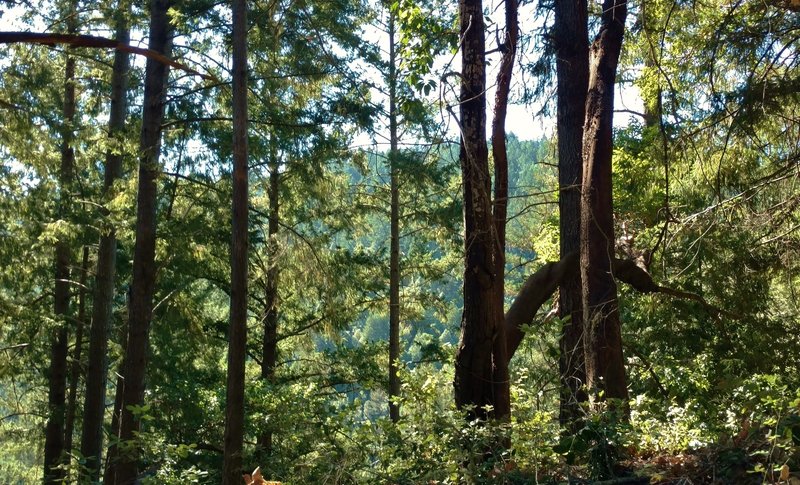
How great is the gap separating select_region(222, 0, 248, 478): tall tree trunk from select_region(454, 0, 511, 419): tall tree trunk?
247 cm

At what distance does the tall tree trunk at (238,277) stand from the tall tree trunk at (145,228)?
3.31 metres

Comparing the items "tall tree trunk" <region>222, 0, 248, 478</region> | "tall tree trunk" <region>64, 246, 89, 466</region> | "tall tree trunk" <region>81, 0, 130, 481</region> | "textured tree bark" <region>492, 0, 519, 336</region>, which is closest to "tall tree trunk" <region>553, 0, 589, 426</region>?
"textured tree bark" <region>492, 0, 519, 336</region>

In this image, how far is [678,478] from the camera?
4.57 m

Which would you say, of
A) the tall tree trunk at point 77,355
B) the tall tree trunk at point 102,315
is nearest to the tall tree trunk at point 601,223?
the tall tree trunk at point 102,315

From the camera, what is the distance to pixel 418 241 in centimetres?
2145

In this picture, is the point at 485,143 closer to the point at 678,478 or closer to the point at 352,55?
Answer: the point at 678,478

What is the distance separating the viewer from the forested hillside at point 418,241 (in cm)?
618

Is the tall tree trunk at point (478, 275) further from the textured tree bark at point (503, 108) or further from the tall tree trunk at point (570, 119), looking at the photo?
the tall tree trunk at point (570, 119)

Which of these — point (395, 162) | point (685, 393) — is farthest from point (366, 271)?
point (685, 393)

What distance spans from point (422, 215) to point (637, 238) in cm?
712

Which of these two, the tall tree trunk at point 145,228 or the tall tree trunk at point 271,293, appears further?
the tall tree trunk at point 271,293

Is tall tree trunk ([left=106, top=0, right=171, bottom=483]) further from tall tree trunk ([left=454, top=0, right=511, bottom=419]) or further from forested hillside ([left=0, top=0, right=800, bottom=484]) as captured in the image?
tall tree trunk ([left=454, top=0, right=511, bottom=419])

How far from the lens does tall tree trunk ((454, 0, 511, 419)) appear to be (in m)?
7.12

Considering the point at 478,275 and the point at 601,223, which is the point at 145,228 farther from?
the point at 601,223
